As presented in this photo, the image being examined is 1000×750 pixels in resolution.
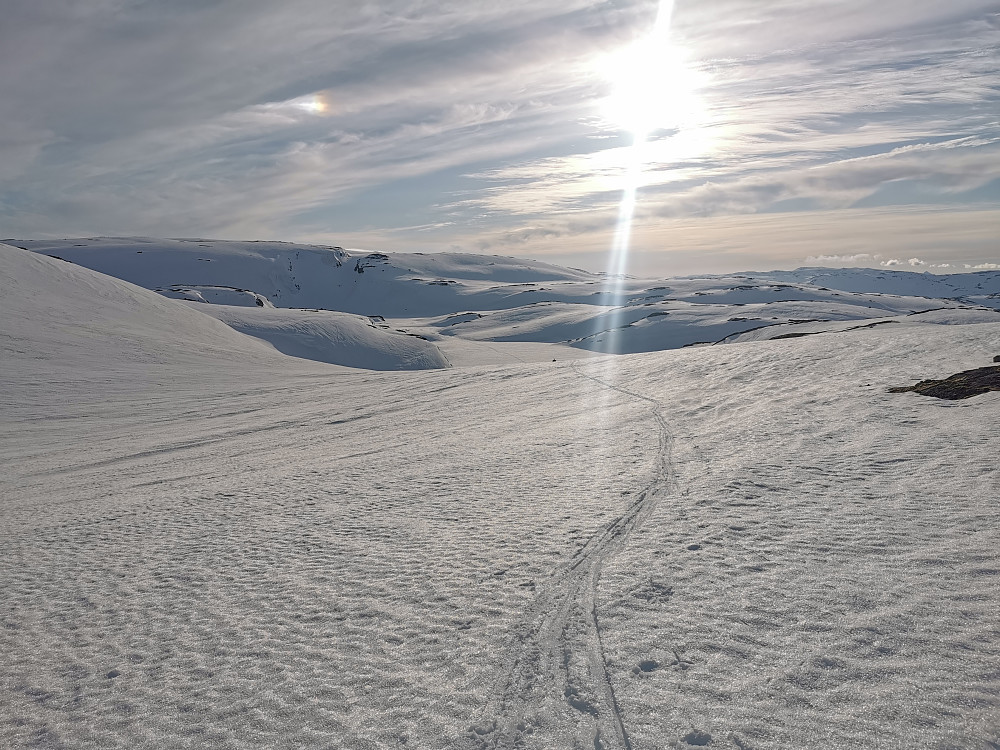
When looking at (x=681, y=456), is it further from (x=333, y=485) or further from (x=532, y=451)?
(x=333, y=485)

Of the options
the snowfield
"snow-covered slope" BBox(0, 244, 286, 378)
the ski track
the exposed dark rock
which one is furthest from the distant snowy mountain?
the exposed dark rock

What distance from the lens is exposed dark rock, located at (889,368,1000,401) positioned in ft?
50.8

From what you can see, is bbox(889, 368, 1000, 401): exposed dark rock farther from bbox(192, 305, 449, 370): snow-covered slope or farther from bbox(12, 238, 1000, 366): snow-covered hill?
bbox(192, 305, 449, 370): snow-covered slope

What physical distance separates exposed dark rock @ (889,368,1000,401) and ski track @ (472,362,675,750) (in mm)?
12240

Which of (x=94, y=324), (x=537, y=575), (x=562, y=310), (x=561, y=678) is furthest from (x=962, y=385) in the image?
(x=562, y=310)

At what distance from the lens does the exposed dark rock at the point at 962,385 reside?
15.5 metres

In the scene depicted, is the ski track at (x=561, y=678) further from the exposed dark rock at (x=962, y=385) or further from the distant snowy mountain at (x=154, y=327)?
the distant snowy mountain at (x=154, y=327)

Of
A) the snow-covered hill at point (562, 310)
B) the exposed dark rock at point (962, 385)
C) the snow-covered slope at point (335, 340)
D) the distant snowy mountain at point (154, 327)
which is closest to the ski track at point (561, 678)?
the exposed dark rock at point (962, 385)

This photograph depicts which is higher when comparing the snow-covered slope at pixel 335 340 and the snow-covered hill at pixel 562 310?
the snow-covered hill at pixel 562 310

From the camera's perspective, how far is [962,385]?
52.9 feet

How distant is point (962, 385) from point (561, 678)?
1554cm

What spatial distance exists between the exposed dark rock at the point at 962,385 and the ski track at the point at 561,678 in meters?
12.2

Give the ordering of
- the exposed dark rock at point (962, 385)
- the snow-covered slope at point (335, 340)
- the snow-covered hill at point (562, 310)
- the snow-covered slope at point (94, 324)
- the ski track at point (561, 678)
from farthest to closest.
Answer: the snow-covered hill at point (562, 310), the snow-covered slope at point (335, 340), the snow-covered slope at point (94, 324), the exposed dark rock at point (962, 385), the ski track at point (561, 678)

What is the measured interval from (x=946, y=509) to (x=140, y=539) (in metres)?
14.3
